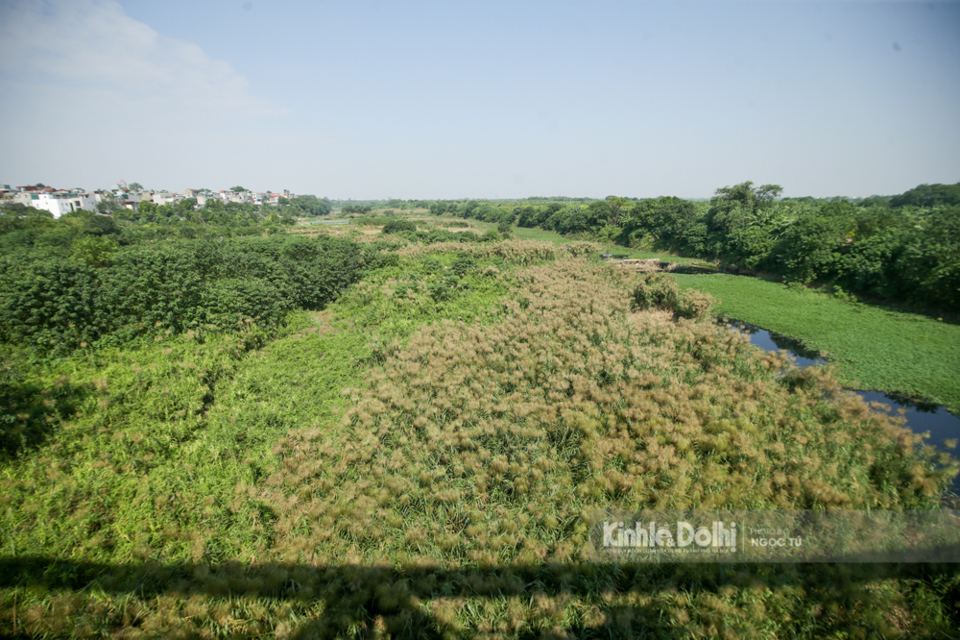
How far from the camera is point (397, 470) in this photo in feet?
20.2

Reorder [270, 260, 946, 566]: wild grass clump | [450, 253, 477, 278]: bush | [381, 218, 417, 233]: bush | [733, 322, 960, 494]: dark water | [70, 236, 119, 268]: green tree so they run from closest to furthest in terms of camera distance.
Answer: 1. [270, 260, 946, 566]: wild grass clump
2. [733, 322, 960, 494]: dark water
3. [70, 236, 119, 268]: green tree
4. [450, 253, 477, 278]: bush
5. [381, 218, 417, 233]: bush

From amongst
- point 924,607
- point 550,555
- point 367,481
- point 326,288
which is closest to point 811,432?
point 924,607

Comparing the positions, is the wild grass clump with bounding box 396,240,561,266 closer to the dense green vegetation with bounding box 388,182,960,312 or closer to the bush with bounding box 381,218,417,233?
the dense green vegetation with bounding box 388,182,960,312

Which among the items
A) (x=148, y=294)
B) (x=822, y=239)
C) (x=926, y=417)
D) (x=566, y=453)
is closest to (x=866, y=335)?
(x=926, y=417)

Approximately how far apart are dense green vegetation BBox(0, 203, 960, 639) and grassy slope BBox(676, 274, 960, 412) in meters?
3.32

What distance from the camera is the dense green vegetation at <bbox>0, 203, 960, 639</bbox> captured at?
401 cm

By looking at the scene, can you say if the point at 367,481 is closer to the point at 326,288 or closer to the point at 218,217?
the point at 326,288

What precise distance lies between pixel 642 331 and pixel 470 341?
Result: 5.42 m

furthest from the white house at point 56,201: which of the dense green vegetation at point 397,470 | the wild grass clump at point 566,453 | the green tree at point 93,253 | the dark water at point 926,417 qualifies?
the dark water at point 926,417

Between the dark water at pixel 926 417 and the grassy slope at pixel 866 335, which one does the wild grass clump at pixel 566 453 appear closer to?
the dark water at pixel 926 417

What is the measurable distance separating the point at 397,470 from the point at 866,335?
1652cm

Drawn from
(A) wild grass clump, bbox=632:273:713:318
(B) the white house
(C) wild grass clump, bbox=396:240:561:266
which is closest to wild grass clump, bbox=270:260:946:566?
(A) wild grass clump, bbox=632:273:713:318

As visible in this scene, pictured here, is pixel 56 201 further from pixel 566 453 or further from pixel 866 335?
pixel 866 335

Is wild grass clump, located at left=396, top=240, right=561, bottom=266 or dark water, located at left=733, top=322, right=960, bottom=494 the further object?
wild grass clump, located at left=396, top=240, right=561, bottom=266
